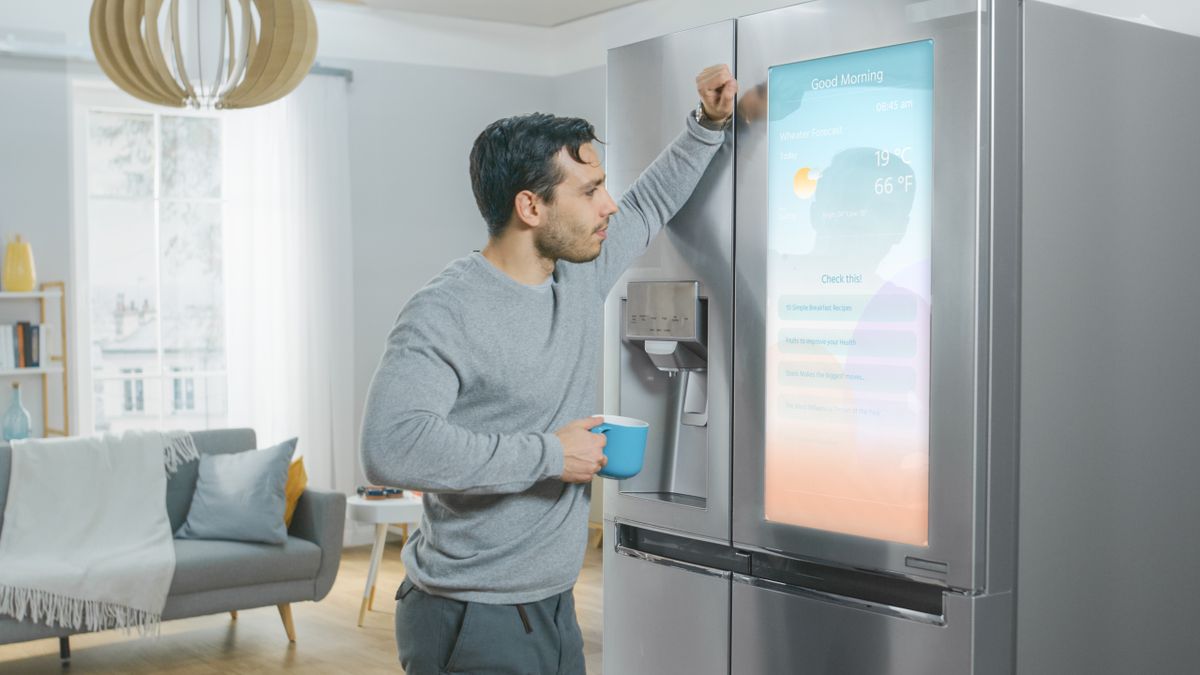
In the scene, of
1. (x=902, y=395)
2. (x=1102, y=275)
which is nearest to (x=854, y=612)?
(x=902, y=395)

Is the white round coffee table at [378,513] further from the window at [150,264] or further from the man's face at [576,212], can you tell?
the man's face at [576,212]

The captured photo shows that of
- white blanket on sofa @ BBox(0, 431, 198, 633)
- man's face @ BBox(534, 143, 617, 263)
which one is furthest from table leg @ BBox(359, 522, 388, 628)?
man's face @ BBox(534, 143, 617, 263)

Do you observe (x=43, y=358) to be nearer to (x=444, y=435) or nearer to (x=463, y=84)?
(x=463, y=84)

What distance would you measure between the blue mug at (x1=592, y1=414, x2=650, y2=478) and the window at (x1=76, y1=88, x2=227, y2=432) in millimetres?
4606

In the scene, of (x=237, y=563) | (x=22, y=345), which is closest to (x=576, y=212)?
(x=237, y=563)

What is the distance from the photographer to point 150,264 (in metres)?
6.15

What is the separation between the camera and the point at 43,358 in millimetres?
5617

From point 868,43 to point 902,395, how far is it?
0.58 metres

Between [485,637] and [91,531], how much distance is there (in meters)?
2.91

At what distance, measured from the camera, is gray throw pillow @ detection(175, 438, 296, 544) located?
4414 mm

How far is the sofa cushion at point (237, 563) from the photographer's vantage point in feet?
13.8

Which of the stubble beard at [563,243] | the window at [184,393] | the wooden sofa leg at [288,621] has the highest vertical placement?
the stubble beard at [563,243]

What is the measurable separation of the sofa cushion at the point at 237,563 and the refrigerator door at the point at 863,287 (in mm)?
2547

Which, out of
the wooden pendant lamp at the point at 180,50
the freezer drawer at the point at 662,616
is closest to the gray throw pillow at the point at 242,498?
the wooden pendant lamp at the point at 180,50
